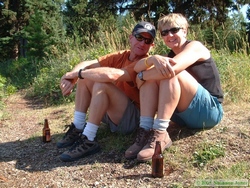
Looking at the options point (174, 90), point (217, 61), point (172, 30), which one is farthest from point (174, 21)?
point (217, 61)

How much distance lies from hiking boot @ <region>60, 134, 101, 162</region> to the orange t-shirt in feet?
1.82

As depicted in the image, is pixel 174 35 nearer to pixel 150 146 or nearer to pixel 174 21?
pixel 174 21

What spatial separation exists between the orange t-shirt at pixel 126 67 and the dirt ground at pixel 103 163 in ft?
1.65

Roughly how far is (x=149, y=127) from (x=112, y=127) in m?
0.64

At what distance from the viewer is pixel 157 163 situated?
6.74ft

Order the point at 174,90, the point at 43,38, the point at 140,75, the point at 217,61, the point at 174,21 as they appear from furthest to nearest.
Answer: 1. the point at 43,38
2. the point at 217,61
3. the point at 174,21
4. the point at 140,75
5. the point at 174,90

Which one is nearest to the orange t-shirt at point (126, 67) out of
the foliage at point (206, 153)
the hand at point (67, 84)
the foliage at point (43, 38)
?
the hand at point (67, 84)

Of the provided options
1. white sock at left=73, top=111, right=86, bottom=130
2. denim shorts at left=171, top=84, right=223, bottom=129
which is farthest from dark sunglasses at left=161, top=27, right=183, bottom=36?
white sock at left=73, top=111, right=86, bottom=130

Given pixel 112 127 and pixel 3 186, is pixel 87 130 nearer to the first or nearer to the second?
pixel 112 127

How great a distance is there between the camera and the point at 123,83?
110 inches

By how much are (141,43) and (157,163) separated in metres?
1.12


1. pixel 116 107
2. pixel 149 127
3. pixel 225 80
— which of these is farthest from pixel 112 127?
pixel 225 80

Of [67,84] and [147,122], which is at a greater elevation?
[67,84]

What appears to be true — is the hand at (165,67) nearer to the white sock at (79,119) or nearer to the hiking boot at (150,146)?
the hiking boot at (150,146)
